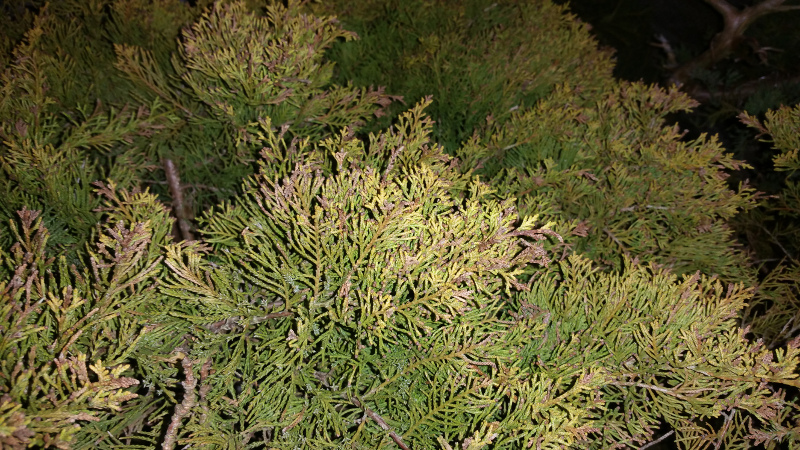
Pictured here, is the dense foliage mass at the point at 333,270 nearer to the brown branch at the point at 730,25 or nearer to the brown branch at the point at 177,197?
the brown branch at the point at 177,197

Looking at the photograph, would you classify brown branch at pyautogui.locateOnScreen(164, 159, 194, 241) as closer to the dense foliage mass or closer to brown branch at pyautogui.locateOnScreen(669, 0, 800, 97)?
the dense foliage mass

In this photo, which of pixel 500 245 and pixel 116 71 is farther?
pixel 116 71

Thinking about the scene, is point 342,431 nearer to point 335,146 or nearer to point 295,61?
point 335,146

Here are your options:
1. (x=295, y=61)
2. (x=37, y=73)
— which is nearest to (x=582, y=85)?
(x=295, y=61)

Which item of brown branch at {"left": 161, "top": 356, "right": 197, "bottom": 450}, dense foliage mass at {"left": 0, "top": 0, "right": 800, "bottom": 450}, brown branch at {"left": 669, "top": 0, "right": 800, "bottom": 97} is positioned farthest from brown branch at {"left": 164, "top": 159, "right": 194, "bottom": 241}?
brown branch at {"left": 669, "top": 0, "right": 800, "bottom": 97}

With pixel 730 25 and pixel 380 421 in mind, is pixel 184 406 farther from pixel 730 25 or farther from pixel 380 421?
pixel 730 25

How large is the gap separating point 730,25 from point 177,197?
7.56 metres

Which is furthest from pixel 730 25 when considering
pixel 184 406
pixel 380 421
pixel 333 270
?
pixel 184 406

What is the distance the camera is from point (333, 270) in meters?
1.73

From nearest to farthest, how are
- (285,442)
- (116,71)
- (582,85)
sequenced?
(285,442) < (116,71) < (582,85)

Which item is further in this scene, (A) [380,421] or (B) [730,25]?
(B) [730,25]

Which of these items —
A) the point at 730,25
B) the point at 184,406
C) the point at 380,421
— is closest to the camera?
the point at 184,406

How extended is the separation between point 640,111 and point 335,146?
2.45 meters

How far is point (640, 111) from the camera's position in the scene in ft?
11.0
